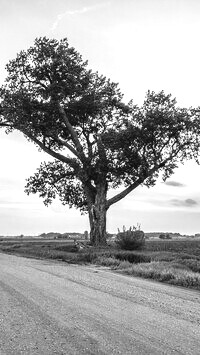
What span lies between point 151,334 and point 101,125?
33.7m

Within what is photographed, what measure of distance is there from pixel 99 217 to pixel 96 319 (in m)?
28.1

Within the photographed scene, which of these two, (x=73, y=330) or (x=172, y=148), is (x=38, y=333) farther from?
(x=172, y=148)

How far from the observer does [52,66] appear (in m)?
35.9

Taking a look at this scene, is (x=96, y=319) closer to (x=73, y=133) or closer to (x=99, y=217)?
(x=99, y=217)

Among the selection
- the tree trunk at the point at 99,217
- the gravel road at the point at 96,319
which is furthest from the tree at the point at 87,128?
the gravel road at the point at 96,319

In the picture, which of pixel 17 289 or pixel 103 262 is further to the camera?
pixel 103 262

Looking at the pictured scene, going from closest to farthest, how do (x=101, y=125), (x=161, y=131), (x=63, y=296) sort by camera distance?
1. (x=63, y=296)
2. (x=161, y=131)
3. (x=101, y=125)

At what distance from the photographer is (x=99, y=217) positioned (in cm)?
3494

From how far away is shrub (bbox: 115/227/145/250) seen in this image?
28844 millimetres

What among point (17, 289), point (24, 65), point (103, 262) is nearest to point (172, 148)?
point (24, 65)

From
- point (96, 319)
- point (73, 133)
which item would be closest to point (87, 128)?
point (73, 133)

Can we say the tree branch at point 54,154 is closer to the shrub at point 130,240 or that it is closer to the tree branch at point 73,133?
the tree branch at point 73,133

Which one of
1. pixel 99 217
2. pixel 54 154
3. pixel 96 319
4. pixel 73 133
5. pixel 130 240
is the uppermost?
pixel 73 133

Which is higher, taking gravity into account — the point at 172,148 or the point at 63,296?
the point at 172,148
